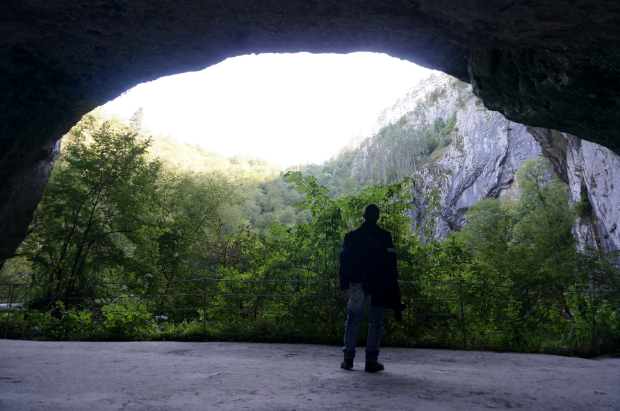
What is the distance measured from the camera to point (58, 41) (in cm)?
364

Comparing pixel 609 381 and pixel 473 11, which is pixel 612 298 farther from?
pixel 473 11

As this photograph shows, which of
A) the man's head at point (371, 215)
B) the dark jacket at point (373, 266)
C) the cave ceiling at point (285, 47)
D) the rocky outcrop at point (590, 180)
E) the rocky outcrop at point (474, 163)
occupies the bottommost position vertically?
the dark jacket at point (373, 266)

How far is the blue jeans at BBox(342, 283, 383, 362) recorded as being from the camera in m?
3.98

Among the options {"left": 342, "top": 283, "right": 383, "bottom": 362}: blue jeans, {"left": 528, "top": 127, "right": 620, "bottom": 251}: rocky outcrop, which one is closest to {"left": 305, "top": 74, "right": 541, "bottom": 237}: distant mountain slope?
{"left": 528, "top": 127, "right": 620, "bottom": 251}: rocky outcrop

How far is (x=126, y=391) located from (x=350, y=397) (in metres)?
1.86

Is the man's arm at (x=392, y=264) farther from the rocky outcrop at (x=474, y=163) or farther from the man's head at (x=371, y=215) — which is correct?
the rocky outcrop at (x=474, y=163)

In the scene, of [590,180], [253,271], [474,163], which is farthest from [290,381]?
[474,163]

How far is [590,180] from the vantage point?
50.6 ft

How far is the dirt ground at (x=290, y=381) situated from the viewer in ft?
9.16

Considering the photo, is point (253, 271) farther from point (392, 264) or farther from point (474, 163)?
point (474, 163)

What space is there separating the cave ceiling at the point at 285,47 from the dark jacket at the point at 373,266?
2.10 metres

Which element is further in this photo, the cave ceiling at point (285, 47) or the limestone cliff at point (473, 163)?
the limestone cliff at point (473, 163)

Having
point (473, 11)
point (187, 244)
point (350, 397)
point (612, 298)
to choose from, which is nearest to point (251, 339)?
point (350, 397)

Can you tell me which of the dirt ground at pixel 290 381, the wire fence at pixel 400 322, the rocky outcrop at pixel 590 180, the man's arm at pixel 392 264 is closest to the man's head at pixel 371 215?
the man's arm at pixel 392 264
